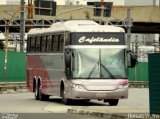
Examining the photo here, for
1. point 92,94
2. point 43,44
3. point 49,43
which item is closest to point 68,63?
point 92,94

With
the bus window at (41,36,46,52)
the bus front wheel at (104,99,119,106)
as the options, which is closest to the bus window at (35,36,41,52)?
the bus window at (41,36,46,52)

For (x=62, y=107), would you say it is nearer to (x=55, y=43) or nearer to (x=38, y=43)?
(x=55, y=43)

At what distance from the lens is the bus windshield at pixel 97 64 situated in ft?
84.3

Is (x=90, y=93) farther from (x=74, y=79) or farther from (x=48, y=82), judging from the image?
(x=48, y=82)

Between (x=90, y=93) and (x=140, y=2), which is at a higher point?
(x=140, y=2)

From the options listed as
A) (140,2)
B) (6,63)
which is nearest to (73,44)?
(6,63)

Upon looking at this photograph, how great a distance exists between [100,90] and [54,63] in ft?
12.1

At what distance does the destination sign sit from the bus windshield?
1.10ft

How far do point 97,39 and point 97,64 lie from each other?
1.15 metres

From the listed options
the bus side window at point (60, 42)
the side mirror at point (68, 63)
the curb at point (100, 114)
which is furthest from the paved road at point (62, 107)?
the bus side window at point (60, 42)

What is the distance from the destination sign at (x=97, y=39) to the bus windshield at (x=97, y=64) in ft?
1.10

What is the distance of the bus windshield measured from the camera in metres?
25.7

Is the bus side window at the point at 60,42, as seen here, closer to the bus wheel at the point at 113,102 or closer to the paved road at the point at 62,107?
the paved road at the point at 62,107

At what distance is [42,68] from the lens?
1203 inches
